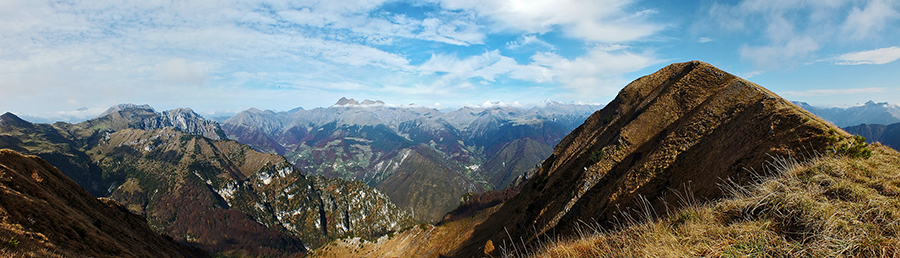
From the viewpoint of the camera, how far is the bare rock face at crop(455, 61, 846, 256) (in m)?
17.0

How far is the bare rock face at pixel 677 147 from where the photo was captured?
17.0 meters

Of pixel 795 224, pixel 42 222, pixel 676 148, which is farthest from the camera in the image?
pixel 676 148

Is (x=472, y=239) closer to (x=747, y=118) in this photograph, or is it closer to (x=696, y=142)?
(x=696, y=142)

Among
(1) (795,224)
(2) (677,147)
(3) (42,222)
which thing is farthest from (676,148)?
(3) (42,222)

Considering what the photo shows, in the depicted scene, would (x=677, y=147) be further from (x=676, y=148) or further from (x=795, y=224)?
(x=795, y=224)

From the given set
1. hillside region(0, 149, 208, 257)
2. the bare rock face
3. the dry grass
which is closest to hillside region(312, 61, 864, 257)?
the bare rock face

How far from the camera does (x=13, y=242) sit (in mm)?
10789

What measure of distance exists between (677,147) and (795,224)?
25852 millimetres

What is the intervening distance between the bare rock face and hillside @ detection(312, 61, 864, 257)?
0.08 m

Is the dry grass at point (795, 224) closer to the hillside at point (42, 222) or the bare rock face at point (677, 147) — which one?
the bare rock face at point (677, 147)

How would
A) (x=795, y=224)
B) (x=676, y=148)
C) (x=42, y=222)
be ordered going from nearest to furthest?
(x=795, y=224) → (x=42, y=222) → (x=676, y=148)

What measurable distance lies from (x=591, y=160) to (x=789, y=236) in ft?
105

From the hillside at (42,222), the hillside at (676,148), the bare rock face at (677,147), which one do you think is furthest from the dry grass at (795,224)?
the hillside at (42,222)

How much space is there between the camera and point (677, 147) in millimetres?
27078
